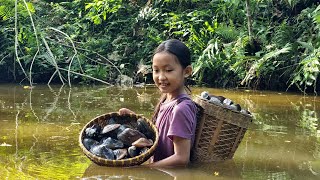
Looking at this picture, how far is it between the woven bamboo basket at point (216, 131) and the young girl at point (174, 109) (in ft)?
0.37

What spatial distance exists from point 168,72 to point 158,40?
315 inches

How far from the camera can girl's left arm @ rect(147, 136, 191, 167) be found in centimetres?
336

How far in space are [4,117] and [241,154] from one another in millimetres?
2912

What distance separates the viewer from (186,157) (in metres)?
3.43

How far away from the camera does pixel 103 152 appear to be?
3422mm

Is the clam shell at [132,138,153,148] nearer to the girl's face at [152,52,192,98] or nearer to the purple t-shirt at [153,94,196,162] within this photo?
the purple t-shirt at [153,94,196,162]

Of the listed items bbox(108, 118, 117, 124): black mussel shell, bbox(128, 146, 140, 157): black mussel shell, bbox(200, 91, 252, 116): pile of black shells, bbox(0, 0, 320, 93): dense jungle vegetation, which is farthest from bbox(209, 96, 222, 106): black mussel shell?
bbox(0, 0, 320, 93): dense jungle vegetation

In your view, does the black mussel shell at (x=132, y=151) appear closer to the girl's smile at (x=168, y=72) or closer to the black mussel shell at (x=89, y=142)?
the black mussel shell at (x=89, y=142)

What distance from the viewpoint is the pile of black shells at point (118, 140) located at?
343 centimetres

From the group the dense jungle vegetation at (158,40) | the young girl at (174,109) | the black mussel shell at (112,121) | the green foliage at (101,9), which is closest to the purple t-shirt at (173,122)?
the young girl at (174,109)

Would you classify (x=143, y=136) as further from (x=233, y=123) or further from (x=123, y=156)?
(x=233, y=123)

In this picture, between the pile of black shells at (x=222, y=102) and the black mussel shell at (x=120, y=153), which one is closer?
the black mussel shell at (x=120, y=153)

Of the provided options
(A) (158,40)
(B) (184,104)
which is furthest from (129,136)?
(A) (158,40)

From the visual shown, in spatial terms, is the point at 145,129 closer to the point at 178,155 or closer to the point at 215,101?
the point at 178,155
